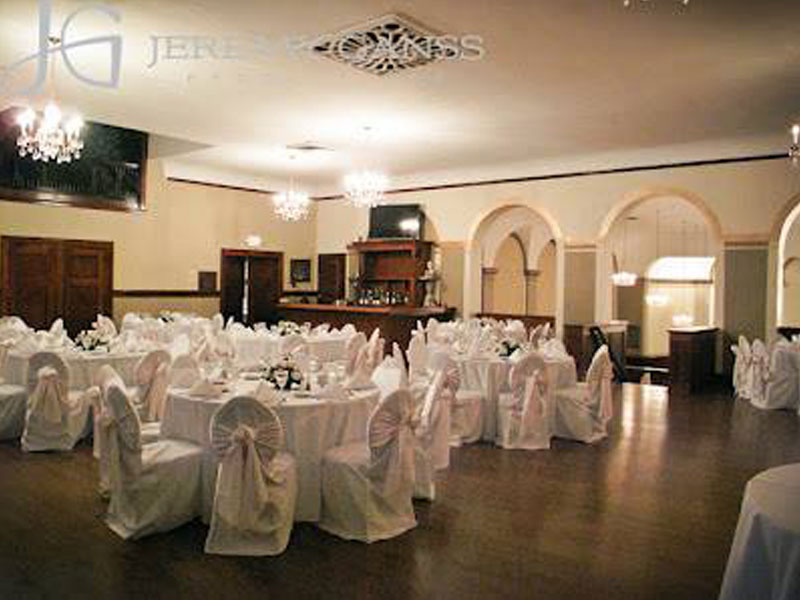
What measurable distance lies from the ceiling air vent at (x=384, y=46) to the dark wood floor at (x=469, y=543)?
3691mm

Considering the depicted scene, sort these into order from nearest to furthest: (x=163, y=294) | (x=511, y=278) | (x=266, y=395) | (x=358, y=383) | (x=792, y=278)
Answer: (x=266, y=395), (x=358, y=383), (x=163, y=294), (x=792, y=278), (x=511, y=278)

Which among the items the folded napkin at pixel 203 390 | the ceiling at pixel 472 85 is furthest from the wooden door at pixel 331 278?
the folded napkin at pixel 203 390

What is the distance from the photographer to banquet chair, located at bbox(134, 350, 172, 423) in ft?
19.6

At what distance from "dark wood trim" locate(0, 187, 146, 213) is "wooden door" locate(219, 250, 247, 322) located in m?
2.56

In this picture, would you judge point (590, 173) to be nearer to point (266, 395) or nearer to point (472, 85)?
point (472, 85)

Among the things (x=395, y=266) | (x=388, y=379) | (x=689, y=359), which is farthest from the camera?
(x=395, y=266)

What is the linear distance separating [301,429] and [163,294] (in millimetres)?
9247

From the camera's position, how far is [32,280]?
10.5 metres

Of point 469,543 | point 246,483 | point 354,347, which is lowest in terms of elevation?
point 469,543

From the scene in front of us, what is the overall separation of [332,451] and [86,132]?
27.1ft

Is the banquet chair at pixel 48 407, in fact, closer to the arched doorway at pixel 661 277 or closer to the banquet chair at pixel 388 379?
the banquet chair at pixel 388 379

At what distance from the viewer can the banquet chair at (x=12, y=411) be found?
6230 mm

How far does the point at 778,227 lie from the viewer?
9812mm

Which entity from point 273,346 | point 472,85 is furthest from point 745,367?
point 273,346
